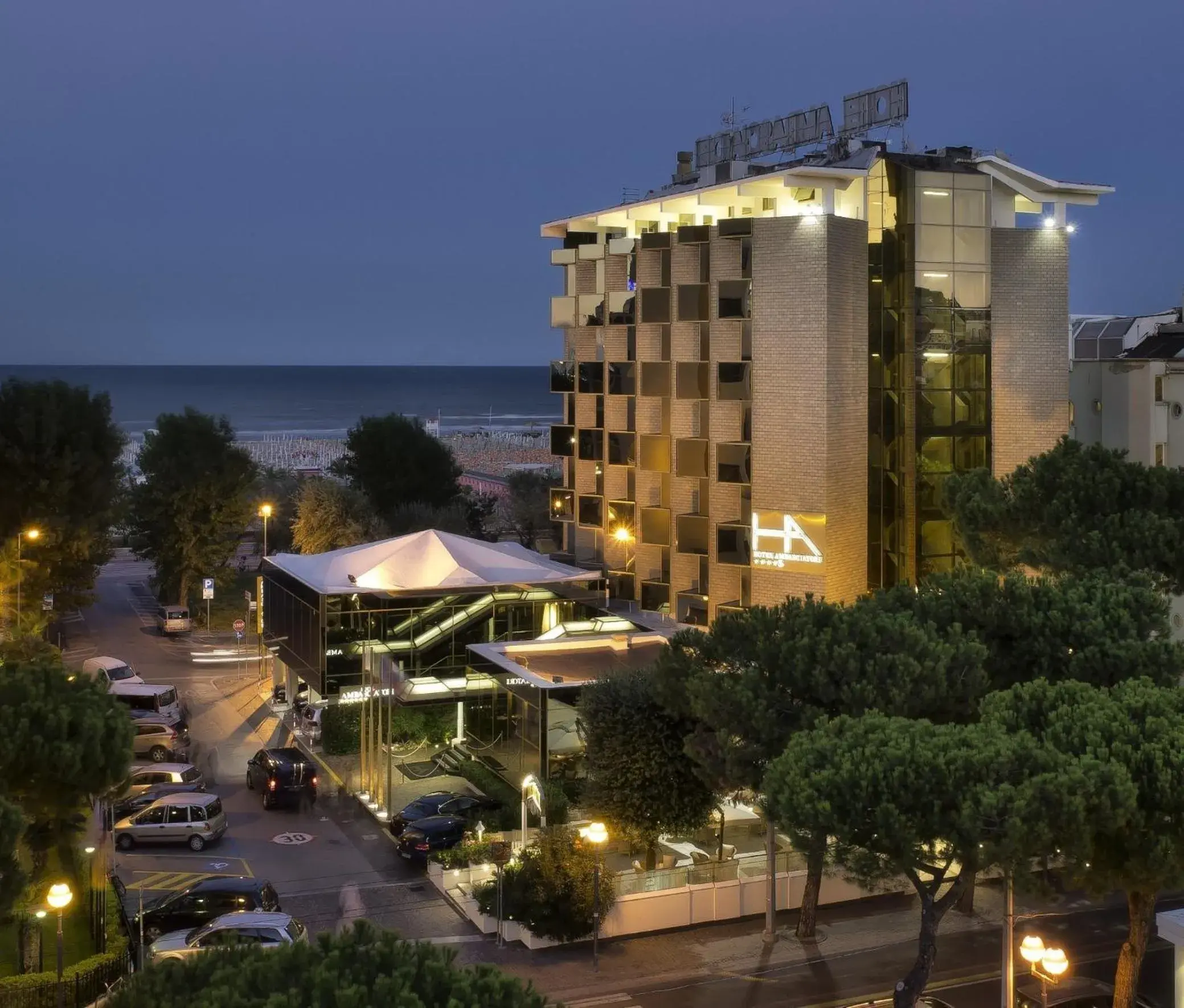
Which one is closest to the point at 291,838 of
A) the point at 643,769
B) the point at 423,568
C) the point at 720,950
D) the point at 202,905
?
the point at 202,905

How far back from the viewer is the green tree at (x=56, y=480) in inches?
1927

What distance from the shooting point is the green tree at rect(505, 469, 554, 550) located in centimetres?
7888

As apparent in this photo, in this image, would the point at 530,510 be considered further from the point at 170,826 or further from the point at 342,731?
the point at 170,826

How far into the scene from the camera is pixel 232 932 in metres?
22.1

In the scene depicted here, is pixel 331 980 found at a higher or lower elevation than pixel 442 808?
higher

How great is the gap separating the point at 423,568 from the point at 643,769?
635 inches

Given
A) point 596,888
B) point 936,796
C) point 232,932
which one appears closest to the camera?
point 936,796

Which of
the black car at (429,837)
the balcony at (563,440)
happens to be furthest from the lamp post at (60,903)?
the balcony at (563,440)

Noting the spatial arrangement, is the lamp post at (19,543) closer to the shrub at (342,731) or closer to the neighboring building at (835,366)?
the shrub at (342,731)

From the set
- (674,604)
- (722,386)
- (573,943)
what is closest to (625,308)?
(722,386)

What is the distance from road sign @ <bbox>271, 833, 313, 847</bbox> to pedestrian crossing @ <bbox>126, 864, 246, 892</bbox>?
7.59 feet

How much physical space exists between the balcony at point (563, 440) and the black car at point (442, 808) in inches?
630

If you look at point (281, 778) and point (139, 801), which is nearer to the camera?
point (139, 801)

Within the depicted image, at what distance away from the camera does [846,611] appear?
23984 mm
